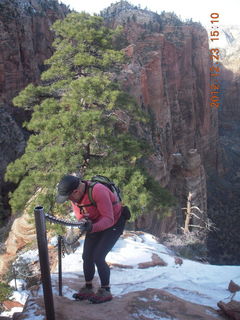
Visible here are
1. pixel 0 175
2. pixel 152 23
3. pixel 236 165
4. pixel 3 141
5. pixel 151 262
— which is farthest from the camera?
pixel 236 165

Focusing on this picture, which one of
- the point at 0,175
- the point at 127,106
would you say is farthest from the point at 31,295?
the point at 0,175

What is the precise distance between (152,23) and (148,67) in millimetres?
10891

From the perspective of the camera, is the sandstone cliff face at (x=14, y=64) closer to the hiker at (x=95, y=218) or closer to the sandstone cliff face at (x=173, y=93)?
the sandstone cliff face at (x=173, y=93)

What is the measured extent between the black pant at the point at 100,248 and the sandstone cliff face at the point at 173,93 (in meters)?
9.59

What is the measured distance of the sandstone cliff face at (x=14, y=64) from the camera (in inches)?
634

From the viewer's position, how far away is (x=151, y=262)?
537cm

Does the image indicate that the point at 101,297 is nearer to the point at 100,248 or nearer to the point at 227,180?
the point at 100,248

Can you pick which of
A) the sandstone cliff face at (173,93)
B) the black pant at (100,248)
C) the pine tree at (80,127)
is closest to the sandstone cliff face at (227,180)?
the sandstone cliff face at (173,93)

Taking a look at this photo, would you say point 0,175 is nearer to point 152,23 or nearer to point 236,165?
point 152,23

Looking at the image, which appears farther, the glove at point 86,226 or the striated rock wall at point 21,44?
the striated rock wall at point 21,44

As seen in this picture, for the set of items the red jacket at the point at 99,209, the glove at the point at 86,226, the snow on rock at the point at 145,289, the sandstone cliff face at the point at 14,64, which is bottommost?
the snow on rock at the point at 145,289

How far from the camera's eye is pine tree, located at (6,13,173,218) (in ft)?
21.5

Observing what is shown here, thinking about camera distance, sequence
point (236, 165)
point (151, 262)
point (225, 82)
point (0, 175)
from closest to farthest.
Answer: point (151, 262) < point (0, 175) < point (236, 165) < point (225, 82)
